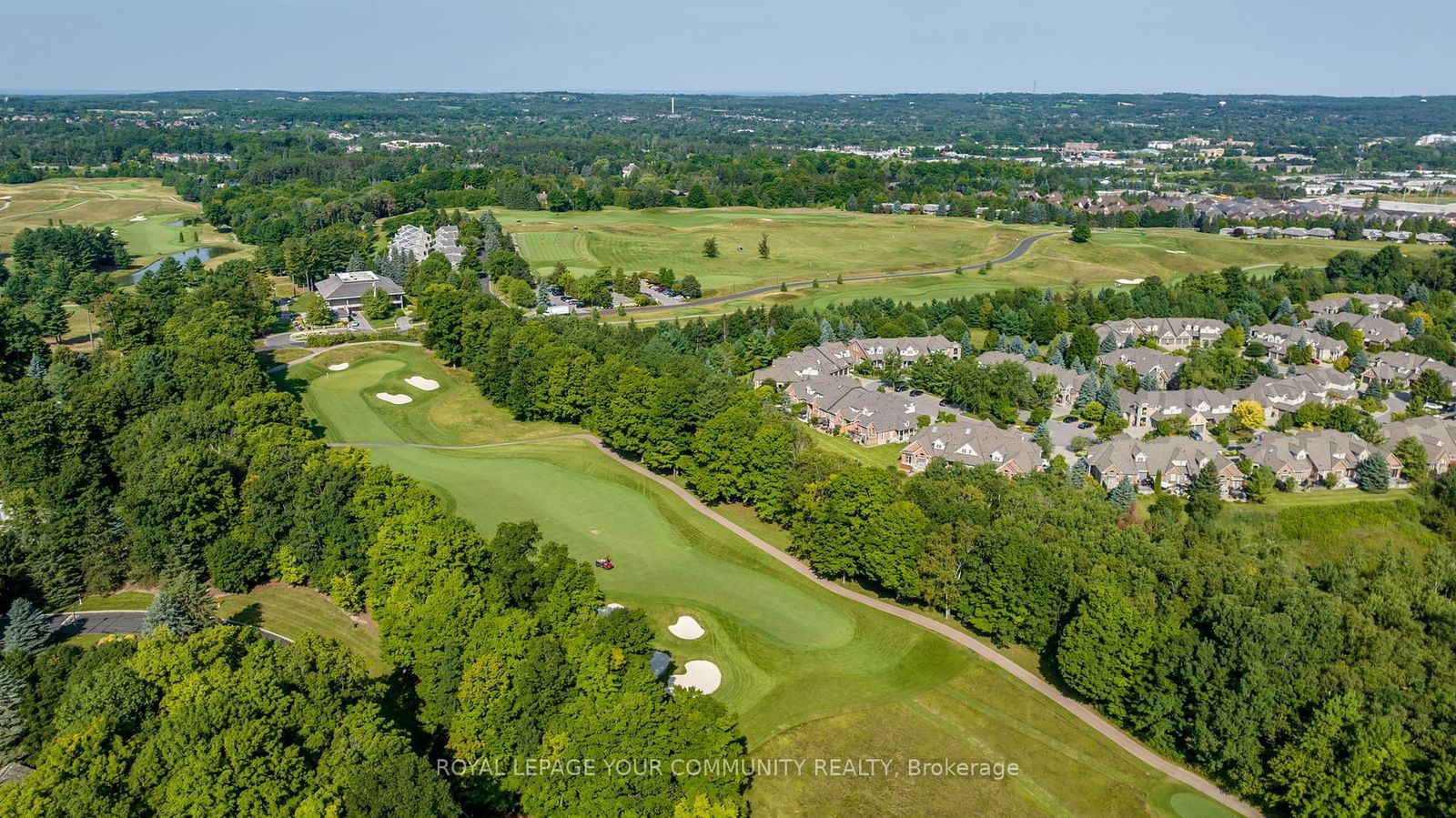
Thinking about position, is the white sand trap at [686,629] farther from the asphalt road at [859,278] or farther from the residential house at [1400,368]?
the residential house at [1400,368]

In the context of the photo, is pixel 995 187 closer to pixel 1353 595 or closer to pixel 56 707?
pixel 1353 595

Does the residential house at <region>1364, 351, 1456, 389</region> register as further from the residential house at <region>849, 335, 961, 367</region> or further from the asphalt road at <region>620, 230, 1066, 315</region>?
the asphalt road at <region>620, 230, 1066, 315</region>

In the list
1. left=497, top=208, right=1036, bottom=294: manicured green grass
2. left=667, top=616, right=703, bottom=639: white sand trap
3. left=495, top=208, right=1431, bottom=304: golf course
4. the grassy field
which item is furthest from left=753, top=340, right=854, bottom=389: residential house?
the grassy field

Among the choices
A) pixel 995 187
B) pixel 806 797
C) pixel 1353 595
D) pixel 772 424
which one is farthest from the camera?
pixel 995 187

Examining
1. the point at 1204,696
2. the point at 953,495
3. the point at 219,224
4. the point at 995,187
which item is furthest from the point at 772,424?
the point at 995,187

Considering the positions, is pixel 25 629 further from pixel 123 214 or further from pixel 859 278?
pixel 123 214

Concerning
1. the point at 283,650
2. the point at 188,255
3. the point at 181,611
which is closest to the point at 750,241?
the point at 188,255
